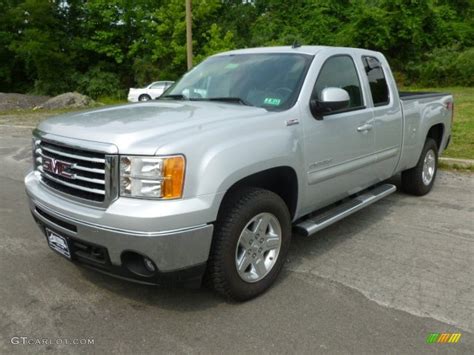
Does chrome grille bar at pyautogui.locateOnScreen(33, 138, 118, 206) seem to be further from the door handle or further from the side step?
the door handle

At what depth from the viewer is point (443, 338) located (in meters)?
2.96

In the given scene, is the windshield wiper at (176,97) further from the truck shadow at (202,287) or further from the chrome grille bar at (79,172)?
the truck shadow at (202,287)

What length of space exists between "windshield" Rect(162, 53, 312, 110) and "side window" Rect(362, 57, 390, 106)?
1.00 meters

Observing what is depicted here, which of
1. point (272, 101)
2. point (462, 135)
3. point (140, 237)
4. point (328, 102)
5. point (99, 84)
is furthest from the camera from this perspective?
point (99, 84)

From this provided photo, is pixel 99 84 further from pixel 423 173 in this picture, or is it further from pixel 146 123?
pixel 146 123

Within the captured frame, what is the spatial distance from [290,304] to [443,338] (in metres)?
1.01

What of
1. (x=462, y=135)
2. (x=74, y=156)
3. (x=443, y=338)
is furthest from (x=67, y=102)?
(x=443, y=338)

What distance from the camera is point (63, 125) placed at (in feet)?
10.9

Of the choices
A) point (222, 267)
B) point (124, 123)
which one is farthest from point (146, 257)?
point (124, 123)

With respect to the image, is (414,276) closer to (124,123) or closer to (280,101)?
(280,101)

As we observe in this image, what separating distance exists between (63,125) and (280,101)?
Result: 1.66 metres

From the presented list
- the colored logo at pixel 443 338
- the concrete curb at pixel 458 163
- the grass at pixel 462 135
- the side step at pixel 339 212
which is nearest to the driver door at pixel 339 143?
the side step at pixel 339 212

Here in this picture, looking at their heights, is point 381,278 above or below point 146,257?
below

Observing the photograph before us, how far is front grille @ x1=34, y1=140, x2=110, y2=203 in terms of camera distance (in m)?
2.93
